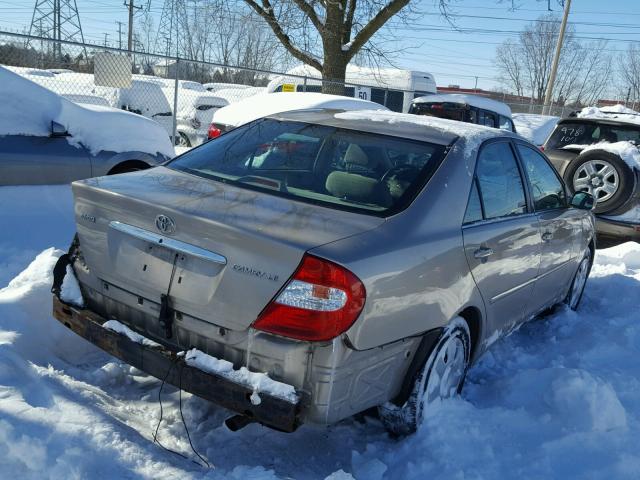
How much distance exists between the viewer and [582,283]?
5.33 metres

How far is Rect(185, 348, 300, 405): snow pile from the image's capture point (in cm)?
236

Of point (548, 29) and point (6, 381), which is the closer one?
point (6, 381)

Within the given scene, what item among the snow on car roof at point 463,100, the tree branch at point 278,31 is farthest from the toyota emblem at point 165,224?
the tree branch at point 278,31

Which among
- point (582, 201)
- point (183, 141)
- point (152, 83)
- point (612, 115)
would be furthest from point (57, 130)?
point (152, 83)

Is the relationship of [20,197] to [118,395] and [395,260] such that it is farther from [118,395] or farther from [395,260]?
[395,260]

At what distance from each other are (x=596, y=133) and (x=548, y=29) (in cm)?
4610

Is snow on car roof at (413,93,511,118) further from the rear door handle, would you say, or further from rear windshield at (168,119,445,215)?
the rear door handle

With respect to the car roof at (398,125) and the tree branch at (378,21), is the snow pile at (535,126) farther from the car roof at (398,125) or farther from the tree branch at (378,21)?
the car roof at (398,125)

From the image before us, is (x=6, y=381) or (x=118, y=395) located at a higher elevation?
(x=6, y=381)

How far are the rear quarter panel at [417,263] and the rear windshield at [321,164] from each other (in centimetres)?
11

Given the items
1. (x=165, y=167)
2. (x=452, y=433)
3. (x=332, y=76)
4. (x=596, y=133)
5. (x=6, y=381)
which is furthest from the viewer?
(x=332, y=76)

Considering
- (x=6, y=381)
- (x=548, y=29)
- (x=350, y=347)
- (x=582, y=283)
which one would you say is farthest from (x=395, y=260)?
(x=548, y=29)

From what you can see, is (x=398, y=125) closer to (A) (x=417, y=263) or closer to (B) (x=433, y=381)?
(A) (x=417, y=263)

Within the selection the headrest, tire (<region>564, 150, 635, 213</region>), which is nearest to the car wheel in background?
tire (<region>564, 150, 635, 213</region>)
